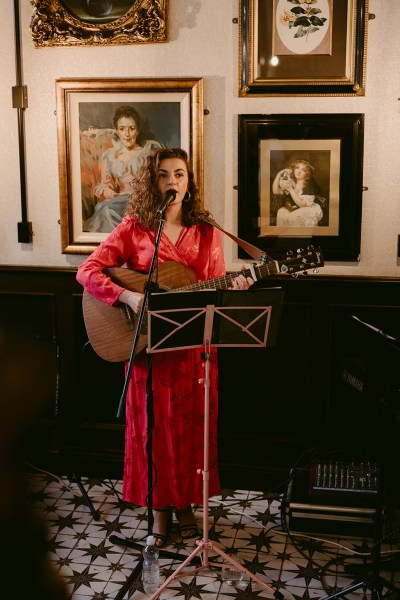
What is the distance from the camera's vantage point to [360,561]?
2.95 meters

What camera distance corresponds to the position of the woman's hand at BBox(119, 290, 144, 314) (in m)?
2.83

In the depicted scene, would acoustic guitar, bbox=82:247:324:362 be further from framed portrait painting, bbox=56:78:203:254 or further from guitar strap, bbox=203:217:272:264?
framed portrait painting, bbox=56:78:203:254

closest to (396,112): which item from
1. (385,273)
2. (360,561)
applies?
(385,273)

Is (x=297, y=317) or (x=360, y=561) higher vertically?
(x=297, y=317)

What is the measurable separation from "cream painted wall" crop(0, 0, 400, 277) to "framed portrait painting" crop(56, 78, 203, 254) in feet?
0.21

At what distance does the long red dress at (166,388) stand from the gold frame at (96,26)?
1.04 m

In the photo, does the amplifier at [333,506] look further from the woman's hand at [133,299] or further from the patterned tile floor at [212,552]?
the woman's hand at [133,299]

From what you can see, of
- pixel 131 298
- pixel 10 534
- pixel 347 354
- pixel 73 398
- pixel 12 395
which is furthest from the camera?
pixel 73 398

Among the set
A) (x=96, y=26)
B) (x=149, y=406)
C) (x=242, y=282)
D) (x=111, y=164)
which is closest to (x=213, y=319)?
(x=242, y=282)

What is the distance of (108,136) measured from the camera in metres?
3.52

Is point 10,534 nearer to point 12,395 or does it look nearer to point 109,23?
point 12,395

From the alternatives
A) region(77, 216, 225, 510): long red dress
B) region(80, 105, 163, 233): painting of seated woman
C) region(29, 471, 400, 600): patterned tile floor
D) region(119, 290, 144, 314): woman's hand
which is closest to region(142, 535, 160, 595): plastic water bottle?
region(29, 471, 400, 600): patterned tile floor

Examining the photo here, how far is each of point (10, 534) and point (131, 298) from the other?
215cm

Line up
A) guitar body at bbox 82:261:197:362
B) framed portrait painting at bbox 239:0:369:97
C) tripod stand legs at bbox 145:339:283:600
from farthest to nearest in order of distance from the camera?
framed portrait painting at bbox 239:0:369:97 → guitar body at bbox 82:261:197:362 → tripod stand legs at bbox 145:339:283:600
